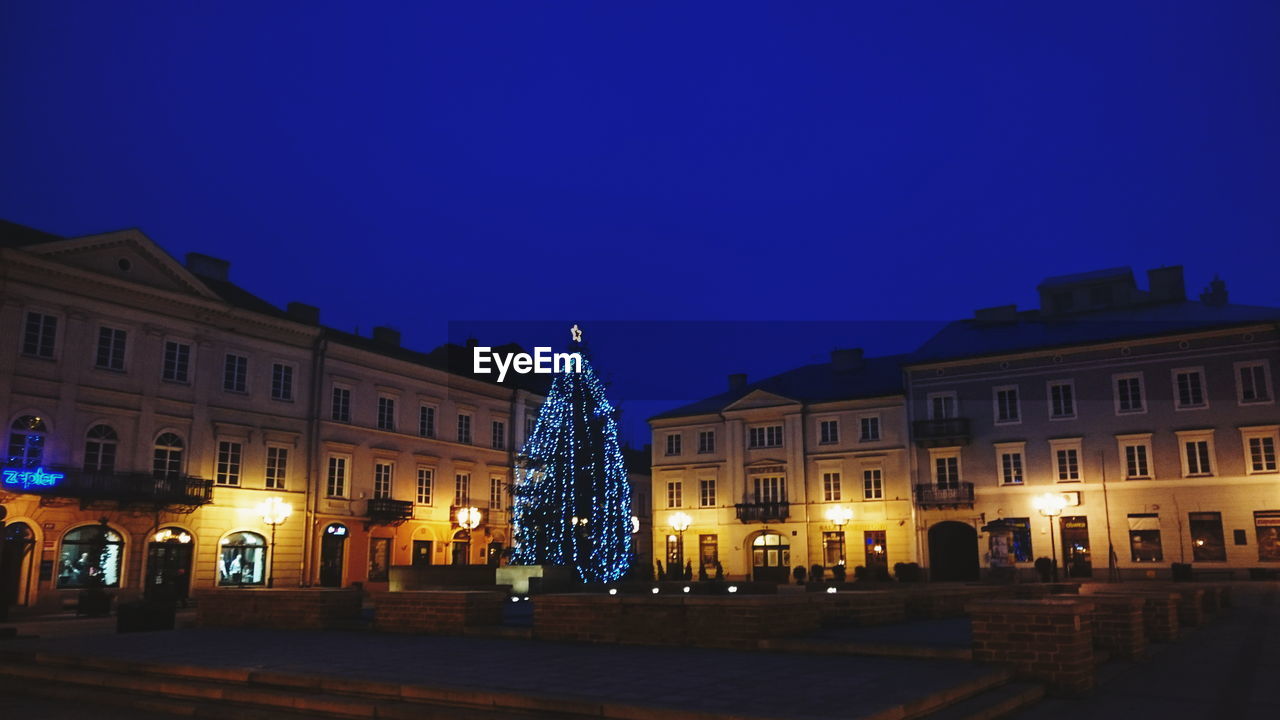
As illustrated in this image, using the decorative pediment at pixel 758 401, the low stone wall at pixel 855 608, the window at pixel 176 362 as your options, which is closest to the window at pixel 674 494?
the decorative pediment at pixel 758 401

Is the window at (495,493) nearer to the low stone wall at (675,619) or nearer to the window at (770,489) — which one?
the window at (770,489)

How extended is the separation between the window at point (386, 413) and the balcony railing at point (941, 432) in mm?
23110

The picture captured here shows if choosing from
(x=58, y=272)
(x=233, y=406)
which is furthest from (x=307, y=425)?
(x=58, y=272)

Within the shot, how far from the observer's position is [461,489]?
148ft

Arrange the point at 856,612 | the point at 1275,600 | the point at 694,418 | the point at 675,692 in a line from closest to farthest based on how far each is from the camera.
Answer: the point at 675,692 < the point at 856,612 < the point at 1275,600 < the point at 694,418

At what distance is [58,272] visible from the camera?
2952cm

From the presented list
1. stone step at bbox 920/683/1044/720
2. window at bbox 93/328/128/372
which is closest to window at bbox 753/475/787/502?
window at bbox 93/328/128/372

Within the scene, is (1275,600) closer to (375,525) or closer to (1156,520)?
(1156,520)

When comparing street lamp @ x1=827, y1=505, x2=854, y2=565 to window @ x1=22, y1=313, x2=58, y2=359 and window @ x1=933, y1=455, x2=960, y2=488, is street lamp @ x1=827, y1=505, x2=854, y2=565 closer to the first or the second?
window @ x1=933, y1=455, x2=960, y2=488

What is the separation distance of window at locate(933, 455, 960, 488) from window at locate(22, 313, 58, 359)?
3451 cm

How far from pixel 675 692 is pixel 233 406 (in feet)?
103

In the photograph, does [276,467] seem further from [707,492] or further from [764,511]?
[764,511]

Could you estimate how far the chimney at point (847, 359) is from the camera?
50531 millimetres

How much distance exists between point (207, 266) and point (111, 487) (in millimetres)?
12177
